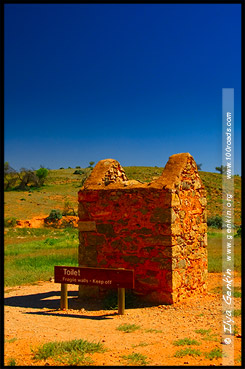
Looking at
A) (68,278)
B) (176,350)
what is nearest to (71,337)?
→ (176,350)

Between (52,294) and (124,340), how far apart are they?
4.43 meters

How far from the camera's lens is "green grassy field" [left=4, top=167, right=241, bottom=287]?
12.2 metres

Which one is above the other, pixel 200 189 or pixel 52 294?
pixel 200 189

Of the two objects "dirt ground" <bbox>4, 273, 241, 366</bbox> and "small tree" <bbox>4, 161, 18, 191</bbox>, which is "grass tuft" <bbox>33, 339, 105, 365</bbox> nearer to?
"dirt ground" <bbox>4, 273, 241, 366</bbox>

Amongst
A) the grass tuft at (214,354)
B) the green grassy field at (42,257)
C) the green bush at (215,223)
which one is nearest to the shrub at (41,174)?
the green grassy field at (42,257)

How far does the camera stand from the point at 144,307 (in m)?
7.59

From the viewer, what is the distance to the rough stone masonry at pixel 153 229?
7.66m

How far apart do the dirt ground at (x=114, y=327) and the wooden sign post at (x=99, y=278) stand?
1.25 ft

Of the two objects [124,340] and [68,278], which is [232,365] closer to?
[124,340]

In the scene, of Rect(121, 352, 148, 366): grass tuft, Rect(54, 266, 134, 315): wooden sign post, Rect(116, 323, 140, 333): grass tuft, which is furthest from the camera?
Rect(54, 266, 134, 315): wooden sign post

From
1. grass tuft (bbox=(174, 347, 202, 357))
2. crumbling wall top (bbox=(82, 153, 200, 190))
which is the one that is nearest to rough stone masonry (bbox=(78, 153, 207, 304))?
crumbling wall top (bbox=(82, 153, 200, 190))

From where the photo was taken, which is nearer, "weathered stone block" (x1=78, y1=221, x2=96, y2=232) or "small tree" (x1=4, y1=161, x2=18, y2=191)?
"weathered stone block" (x1=78, y1=221, x2=96, y2=232)

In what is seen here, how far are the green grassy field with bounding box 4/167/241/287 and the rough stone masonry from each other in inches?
50.4

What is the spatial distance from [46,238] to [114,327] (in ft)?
48.9
